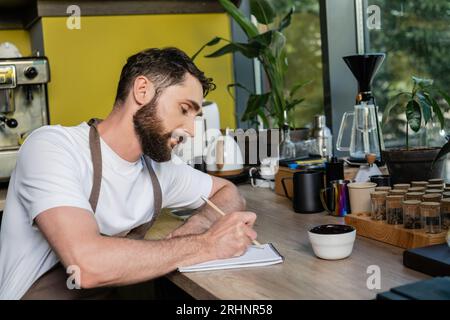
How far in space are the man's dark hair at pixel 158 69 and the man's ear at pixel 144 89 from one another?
0.04 feet

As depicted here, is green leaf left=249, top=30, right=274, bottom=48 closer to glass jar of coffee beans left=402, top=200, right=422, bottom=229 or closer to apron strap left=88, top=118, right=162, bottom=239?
apron strap left=88, top=118, right=162, bottom=239

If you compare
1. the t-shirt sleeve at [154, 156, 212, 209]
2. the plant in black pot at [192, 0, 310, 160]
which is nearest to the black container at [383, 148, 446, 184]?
the t-shirt sleeve at [154, 156, 212, 209]

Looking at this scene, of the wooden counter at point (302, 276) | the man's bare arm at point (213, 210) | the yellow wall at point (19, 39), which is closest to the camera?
the wooden counter at point (302, 276)

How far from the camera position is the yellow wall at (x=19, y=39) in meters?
3.37

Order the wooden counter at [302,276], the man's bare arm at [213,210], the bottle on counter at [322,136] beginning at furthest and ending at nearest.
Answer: the bottle on counter at [322,136], the man's bare arm at [213,210], the wooden counter at [302,276]

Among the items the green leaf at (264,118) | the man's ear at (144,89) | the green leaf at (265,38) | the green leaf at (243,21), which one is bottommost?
the green leaf at (264,118)

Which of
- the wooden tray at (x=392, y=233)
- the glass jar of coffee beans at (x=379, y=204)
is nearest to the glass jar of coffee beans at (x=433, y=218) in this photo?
the wooden tray at (x=392, y=233)

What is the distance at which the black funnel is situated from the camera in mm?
2344

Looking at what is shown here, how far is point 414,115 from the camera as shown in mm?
1974

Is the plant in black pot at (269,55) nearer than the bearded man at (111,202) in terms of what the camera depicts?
No

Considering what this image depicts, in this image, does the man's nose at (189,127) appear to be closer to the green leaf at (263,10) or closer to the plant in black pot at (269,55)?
the plant in black pot at (269,55)
